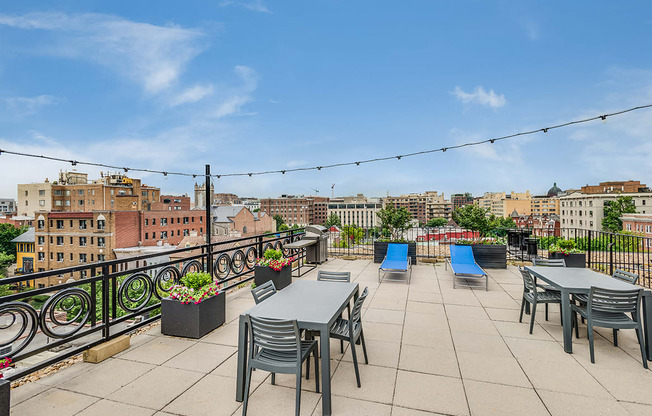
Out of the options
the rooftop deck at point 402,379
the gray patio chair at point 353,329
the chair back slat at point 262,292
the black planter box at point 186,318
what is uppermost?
the chair back slat at point 262,292

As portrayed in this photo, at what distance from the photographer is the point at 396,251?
25.0 ft

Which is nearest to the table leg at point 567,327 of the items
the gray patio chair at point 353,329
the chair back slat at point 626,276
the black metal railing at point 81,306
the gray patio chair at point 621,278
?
the gray patio chair at point 621,278

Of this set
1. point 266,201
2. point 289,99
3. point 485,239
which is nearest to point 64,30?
point 289,99

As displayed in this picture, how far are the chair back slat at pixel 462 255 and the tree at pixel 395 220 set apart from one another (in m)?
1.90

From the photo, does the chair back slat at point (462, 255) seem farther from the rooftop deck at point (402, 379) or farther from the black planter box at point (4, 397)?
the black planter box at point (4, 397)

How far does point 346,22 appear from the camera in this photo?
11.6 m

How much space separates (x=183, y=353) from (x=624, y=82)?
16.3 m

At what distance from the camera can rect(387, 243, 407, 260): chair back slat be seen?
743 centimetres

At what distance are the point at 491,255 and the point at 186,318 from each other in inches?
288

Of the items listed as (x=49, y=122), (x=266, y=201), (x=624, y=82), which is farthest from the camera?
(x=266, y=201)

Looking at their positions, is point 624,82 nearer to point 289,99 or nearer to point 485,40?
point 485,40

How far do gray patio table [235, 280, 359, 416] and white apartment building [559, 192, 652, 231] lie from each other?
2700 inches

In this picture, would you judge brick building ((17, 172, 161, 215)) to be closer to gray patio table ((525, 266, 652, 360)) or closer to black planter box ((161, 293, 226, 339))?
black planter box ((161, 293, 226, 339))

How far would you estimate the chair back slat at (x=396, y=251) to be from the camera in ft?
24.4
